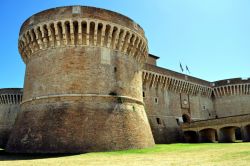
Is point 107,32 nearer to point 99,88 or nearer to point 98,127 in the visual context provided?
point 99,88

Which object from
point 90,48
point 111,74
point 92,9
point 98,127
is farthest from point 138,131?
point 92,9

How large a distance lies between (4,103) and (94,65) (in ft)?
65.6

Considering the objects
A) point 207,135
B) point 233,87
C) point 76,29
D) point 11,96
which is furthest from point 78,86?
point 233,87

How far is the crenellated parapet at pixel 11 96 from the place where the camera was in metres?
28.9

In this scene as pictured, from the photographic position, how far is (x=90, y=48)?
581 inches

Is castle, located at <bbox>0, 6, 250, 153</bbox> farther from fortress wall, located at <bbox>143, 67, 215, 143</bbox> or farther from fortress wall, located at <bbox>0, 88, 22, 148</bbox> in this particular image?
fortress wall, located at <bbox>0, 88, 22, 148</bbox>

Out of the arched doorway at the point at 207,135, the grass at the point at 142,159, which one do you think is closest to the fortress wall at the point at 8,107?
the grass at the point at 142,159

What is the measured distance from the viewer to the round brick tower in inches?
501

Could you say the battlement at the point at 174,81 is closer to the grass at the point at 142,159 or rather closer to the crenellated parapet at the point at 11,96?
the grass at the point at 142,159

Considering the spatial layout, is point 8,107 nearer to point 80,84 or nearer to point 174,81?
point 80,84

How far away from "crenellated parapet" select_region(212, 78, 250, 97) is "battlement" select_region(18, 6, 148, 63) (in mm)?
21527

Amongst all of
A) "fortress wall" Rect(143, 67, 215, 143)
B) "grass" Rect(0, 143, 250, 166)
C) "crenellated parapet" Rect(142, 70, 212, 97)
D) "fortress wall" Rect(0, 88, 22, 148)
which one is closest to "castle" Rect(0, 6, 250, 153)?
"grass" Rect(0, 143, 250, 166)

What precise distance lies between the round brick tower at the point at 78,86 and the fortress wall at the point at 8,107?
14618 millimetres

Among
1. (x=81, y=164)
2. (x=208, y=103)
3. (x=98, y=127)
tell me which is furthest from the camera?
(x=208, y=103)
